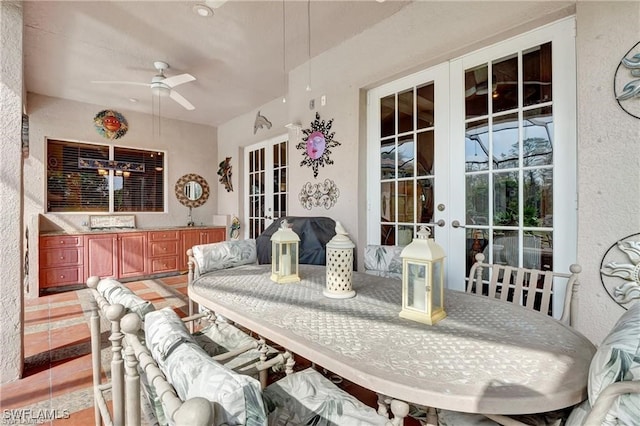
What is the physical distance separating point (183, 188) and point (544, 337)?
5951 millimetres

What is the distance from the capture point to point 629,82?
5.29 ft

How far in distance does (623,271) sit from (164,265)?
5.57 m

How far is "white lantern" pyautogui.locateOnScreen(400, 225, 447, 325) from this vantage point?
1132 mm

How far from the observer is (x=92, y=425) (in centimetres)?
161

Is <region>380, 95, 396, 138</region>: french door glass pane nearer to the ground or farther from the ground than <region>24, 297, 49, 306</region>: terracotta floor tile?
farther from the ground

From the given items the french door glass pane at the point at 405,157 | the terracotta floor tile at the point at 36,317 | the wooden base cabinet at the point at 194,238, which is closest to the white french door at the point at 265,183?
the wooden base cabinet at the point at 194,238

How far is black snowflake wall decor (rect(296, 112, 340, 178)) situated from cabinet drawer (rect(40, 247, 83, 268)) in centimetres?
356

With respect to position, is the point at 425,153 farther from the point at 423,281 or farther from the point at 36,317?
the point at 36,317

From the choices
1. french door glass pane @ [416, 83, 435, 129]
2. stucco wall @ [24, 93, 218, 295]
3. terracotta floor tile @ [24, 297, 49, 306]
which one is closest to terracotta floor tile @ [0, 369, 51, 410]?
terracotta floor tile @ [24, 297, 49, 306]

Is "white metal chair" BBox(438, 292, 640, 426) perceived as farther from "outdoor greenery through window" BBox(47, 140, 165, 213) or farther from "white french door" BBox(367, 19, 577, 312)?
"outdoor greenery through window" BBox(47, 140, 165, 213)

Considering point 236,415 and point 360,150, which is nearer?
point 236,415

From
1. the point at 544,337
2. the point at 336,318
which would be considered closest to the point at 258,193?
the point at 336,318

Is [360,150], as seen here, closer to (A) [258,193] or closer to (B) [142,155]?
(A) [258,193]

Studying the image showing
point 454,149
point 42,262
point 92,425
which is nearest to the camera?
point 92,425
